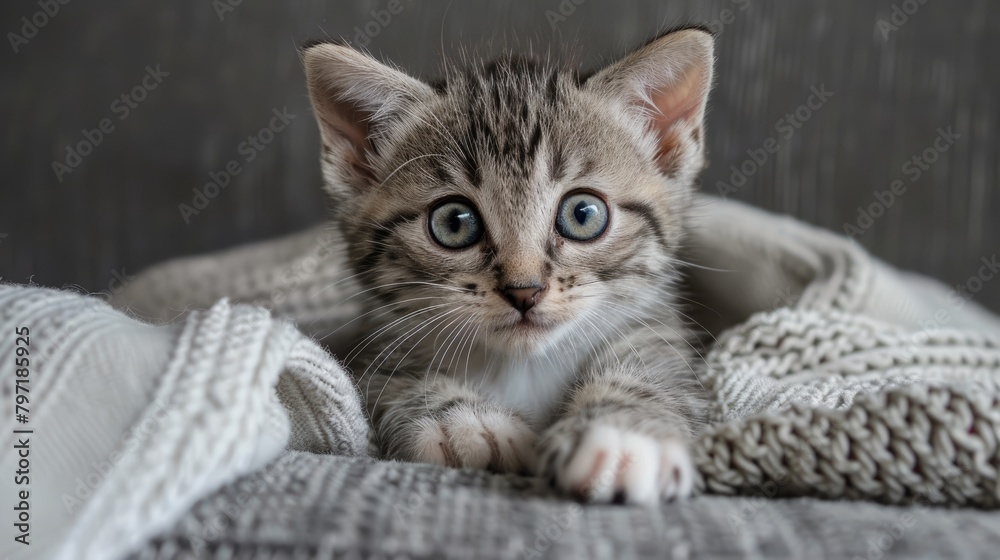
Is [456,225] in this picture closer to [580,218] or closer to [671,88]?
[580,218]

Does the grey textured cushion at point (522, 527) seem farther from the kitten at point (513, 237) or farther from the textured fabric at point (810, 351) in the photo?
the kitten at point (513, 237)

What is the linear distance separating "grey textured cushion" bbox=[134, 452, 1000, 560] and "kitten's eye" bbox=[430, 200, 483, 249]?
450 millimetres

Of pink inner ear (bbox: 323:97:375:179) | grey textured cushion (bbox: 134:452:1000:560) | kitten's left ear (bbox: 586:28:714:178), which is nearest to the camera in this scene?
grey textured cushion (bbox: 134:452:1000:560)

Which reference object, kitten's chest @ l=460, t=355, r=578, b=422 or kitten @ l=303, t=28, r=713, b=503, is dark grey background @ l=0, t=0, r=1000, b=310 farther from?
kitten's chest @ l=460, t=355, r=578, b=422

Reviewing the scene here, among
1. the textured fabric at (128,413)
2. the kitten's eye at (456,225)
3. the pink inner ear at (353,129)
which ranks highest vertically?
the pink inner ear at (353,129)

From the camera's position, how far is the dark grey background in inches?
76.0

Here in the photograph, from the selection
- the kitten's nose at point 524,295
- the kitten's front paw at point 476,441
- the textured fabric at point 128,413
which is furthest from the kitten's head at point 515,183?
the textured fabric at point 128,413

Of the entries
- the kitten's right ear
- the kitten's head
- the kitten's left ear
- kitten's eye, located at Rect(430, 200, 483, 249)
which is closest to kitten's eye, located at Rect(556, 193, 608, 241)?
the kitten's head

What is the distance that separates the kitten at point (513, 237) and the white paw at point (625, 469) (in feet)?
0.41

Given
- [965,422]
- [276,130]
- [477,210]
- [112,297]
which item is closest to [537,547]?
[965,422]

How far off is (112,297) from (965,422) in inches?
65.9

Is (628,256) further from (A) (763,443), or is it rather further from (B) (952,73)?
(B) (952,73)

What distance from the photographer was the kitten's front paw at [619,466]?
64 centimetres

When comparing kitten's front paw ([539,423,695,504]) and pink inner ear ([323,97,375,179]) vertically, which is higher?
pink inner ear ([323,97,375,179])
